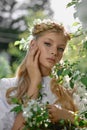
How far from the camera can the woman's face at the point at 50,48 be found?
3404mm

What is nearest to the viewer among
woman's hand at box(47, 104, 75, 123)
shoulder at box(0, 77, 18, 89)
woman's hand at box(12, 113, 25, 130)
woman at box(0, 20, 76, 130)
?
woman's hand at box(47, 104, 75, 123)

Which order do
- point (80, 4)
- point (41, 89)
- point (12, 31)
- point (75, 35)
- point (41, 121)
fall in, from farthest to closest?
point (12, 31) → point (41, 89) → point (75, 35) → point (41, 121) → point (80, 4)

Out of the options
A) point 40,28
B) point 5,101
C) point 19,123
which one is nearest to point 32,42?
point 40,28

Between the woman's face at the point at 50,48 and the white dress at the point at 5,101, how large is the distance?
0.57 feet

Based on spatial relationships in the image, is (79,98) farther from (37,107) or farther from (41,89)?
(37,107)

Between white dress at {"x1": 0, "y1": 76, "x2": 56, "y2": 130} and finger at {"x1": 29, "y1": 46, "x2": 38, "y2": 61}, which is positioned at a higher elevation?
finger at {"x1": 29, "y1": 46, "x2": 38, "y2": 61}

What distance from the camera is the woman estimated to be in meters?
3.41

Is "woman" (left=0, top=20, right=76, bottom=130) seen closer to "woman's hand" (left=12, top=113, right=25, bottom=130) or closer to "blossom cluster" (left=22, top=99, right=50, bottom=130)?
"woman's hand" (left=12, top=113, right=25, bottom=130)

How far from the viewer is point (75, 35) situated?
329 cm

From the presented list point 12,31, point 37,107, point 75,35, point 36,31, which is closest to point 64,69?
point 37,107

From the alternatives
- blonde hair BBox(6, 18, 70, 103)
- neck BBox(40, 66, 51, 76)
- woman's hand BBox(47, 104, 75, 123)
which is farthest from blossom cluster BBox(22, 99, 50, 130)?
neck BBox(40, 66, 51, 76)

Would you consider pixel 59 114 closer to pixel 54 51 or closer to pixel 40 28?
pixel 54 51

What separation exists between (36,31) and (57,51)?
28cm

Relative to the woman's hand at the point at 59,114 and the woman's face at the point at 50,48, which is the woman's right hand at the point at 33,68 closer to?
the woman's face at the point at 50,48
